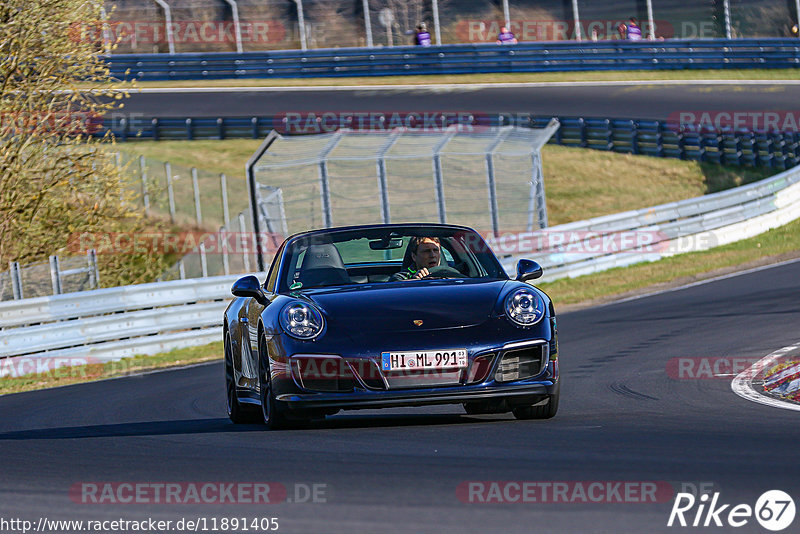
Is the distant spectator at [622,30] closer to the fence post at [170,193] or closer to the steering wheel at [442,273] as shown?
the fence post at [170,193]

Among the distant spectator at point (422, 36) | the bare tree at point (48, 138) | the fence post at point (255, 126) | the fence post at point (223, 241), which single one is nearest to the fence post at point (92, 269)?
the bare tree at point (48, 138)

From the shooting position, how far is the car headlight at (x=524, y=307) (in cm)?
760

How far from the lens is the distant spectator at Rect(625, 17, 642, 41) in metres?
41.3

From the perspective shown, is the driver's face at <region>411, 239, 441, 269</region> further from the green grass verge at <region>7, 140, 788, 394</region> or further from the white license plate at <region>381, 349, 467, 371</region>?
the green grass verge at <region>7, 140, 788, 394</region>

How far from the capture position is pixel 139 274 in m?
23.2

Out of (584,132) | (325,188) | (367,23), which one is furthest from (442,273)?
(367,23)

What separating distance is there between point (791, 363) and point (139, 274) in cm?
1530

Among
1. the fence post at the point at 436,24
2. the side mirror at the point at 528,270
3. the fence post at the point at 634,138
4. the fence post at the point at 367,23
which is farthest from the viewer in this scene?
the fence post at the point at 367,23

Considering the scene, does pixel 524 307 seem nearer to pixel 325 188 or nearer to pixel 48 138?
pixel 48 138

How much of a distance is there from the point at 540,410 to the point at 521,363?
1.61 ft

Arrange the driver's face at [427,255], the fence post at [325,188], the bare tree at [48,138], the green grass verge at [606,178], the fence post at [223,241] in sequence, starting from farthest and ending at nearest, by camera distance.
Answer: the green grass verge at [606,178] → the fence post at [325,188] → the fence post at [223,241] → the bare tree at [48,138] → the driver's face at [427,255]

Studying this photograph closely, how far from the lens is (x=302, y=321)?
7.59 meters

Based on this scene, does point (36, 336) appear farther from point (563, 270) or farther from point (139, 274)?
point (563, 270)

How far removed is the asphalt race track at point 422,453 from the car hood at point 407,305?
2.01 ft
